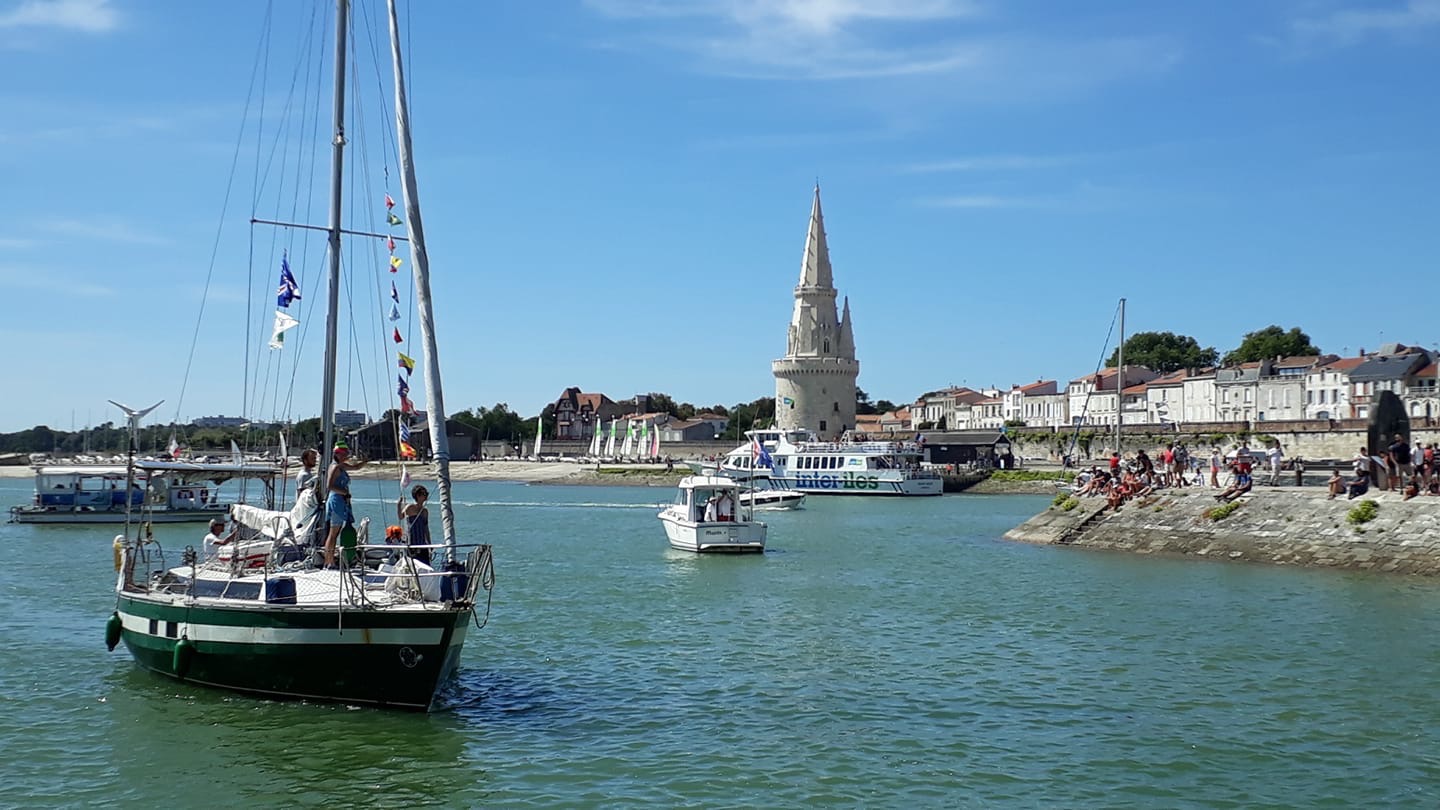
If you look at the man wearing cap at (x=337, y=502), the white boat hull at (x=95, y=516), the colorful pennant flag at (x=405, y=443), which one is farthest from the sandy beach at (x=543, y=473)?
the man wearing cap at (x=337, y=502)

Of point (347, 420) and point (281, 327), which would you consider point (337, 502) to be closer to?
point (281, 327)

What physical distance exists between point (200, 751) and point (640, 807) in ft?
19.3

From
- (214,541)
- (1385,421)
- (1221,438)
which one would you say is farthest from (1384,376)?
(214,541)

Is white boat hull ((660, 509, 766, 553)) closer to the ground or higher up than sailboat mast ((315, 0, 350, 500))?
closer to the ground

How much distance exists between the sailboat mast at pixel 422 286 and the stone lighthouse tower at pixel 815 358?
120m

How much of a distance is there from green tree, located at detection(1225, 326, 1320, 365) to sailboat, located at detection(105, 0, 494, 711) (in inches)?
5857

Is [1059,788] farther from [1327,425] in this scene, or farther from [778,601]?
[1327,425]

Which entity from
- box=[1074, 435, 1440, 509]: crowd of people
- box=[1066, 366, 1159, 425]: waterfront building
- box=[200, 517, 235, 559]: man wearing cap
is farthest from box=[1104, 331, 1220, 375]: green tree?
box=[200, 517, 235, 559]: man wearing cap

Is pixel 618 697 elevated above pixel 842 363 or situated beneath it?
situated beneath

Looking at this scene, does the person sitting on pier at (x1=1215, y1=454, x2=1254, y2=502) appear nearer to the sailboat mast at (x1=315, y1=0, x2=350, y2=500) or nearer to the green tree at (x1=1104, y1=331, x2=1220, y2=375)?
the sailboat mast at (x1=315, y1=0, x2=350, y2=500)

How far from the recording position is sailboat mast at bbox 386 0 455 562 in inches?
658

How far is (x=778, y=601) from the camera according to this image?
100 feet

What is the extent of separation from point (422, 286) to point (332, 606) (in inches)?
177

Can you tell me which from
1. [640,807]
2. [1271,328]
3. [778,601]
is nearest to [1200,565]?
[778,601]
